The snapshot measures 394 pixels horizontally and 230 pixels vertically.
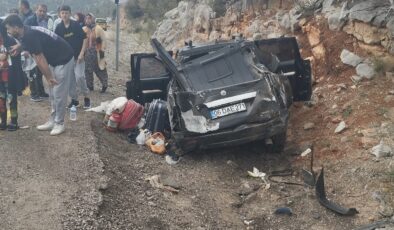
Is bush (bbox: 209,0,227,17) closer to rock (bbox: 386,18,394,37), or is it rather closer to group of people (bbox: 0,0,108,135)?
group of people (bbox: 0,0,108,135)

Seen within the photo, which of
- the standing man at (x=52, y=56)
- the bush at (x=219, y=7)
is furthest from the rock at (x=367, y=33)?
the bush at (x=219, y=7)

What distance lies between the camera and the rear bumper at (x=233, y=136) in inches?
271

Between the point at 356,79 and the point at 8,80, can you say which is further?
the point at 356,79

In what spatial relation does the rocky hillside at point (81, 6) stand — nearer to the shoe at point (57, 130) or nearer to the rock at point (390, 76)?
the shoe at point (57, 130)

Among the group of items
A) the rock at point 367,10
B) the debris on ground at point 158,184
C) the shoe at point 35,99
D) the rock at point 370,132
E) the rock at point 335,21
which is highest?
the rock at point 367,10

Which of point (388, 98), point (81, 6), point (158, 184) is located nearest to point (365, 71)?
point (388, 98)

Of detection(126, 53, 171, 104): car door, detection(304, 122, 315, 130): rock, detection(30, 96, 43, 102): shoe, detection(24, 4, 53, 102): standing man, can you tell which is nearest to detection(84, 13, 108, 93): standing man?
detection(24, 4, 53, 102): standing man

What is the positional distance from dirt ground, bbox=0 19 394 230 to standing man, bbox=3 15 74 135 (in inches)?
21.4

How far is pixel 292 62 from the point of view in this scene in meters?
8.57

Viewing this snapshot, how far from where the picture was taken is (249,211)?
6004 millimetres

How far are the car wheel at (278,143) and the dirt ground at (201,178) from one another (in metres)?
0.14

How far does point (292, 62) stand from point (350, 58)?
4.98ft

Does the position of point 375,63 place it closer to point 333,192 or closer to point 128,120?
point 333,192

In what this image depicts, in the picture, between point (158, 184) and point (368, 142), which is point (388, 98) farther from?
A: point (158, 184)
